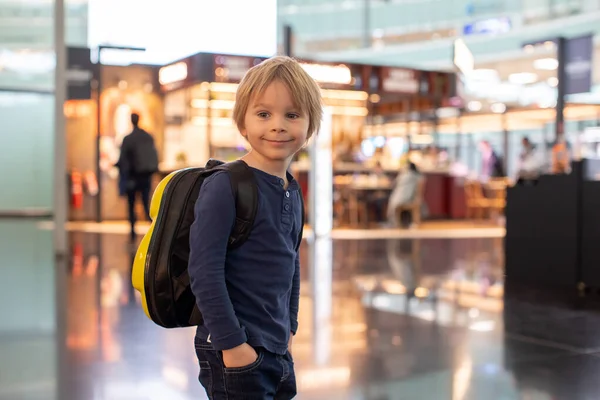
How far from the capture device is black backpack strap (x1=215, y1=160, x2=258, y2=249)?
1440 millimetres

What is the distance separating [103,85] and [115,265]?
33.1 feet

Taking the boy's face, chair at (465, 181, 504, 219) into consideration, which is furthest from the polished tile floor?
chair at (465, 181, 504, 219)

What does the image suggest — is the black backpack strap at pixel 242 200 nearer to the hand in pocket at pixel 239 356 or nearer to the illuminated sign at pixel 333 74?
the hand in pocket at pixel 239 356

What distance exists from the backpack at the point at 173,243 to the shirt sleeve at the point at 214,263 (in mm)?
41

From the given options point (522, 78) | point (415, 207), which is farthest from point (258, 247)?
point (522, 78)

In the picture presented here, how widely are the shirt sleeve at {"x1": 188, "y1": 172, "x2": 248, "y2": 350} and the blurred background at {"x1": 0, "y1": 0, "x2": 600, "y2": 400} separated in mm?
1533

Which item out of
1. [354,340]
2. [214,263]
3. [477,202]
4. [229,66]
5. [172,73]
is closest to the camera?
[214,263]

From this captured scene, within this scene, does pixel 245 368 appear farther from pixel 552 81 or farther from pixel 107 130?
pixel 552 81

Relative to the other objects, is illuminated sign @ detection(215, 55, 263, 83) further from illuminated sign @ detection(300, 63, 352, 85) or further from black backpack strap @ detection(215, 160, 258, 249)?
black backpack strap @ detection(215, 160, 258, 249)

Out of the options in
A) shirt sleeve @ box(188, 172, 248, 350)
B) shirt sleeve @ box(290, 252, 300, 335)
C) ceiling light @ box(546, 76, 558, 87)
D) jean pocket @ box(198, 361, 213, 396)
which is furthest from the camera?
ceiling light @ box(546, 76, 558, 87)

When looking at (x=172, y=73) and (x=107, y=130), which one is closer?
(x=172, y=73)

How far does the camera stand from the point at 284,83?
1.48 m

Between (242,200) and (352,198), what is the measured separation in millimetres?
12874

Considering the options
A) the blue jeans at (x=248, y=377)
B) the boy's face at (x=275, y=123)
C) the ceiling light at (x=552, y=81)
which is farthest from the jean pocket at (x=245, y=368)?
the ceiling light at (x=552, y=81)
